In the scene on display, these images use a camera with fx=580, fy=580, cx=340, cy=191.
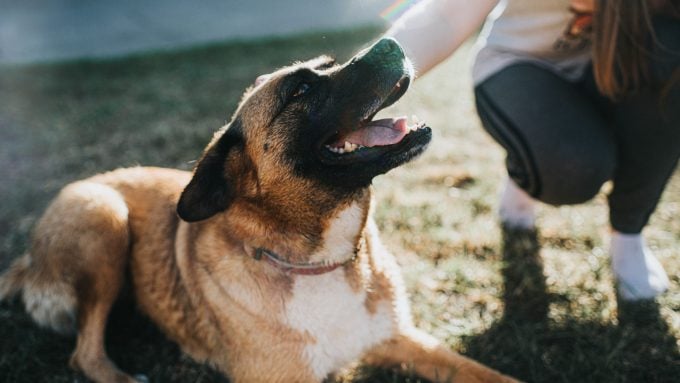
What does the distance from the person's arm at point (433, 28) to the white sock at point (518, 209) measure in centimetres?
115

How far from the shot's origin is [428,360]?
249cm

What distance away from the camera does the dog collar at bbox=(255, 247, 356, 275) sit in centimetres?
237

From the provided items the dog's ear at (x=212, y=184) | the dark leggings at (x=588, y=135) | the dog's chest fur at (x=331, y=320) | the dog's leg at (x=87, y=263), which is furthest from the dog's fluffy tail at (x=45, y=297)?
the dark leggings at (x=588, y=135)

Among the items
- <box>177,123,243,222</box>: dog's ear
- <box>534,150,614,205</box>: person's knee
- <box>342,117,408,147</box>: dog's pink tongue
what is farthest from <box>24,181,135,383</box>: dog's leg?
<box>534,150,614,205</box>: person's knee

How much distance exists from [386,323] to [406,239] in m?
1.14

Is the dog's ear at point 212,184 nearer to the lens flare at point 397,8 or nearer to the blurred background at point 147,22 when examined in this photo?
the lens flare at point 397,8

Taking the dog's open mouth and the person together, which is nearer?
the dog's open mouth

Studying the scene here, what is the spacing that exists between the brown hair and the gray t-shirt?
0.26 m

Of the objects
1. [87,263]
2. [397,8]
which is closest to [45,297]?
[87,263]

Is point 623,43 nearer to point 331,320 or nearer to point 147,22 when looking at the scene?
point 331,320

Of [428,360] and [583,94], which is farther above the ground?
[583,94]

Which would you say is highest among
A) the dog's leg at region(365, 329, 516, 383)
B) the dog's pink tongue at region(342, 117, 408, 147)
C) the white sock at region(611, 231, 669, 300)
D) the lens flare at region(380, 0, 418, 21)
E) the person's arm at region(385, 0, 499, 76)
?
the person's arm at region(385, 0, 499, 76)

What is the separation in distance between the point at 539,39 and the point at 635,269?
1294 millimetres

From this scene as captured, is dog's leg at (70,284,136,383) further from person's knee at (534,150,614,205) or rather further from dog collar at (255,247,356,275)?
person's knee at (534,150,614,205)
